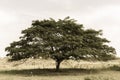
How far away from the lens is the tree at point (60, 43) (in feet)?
123

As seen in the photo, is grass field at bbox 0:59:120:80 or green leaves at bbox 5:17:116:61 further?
green leaves at bbox 5:17:116:61

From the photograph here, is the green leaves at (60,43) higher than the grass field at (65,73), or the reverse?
the green leaves at (60,43)

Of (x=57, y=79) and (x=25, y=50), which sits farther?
(x=25, y=50)

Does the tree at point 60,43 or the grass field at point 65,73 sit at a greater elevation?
the tree at point 60,43

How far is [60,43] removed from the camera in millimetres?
37375

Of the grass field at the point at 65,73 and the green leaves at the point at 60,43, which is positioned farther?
the green leaves at the point at 60,43

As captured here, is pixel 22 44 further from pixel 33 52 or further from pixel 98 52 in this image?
pixel 98 52

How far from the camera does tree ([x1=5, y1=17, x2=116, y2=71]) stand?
37.5m

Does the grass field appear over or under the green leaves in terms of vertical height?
under

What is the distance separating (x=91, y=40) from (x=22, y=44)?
779cm

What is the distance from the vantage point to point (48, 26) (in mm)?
39906

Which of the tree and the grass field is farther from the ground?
the tree

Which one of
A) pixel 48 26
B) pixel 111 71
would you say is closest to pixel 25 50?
pixel 48 26

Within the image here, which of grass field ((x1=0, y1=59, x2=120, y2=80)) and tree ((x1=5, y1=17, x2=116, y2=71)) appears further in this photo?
tree ((x1=5, y1=17, x2=116, y2=71))
